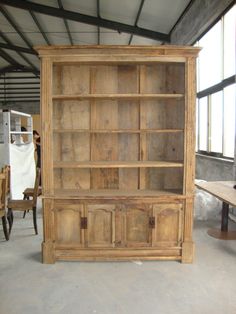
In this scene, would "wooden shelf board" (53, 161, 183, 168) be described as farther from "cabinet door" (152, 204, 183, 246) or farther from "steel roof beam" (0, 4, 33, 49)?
"steel roof beam" (0, 4, 33, 49)

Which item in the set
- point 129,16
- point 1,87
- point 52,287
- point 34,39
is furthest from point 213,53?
point 1,87

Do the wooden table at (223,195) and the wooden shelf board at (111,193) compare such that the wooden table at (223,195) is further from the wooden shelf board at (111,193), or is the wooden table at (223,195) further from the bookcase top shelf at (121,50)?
the bookcase top shelf at (121,50)

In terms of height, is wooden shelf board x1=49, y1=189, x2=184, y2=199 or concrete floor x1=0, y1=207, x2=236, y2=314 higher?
wooden shelf board x1=49, y1=189, x2=184, y2=199

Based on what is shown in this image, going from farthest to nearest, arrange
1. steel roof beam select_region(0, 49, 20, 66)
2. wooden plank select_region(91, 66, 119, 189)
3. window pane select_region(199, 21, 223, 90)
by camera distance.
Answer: steel roof beam select_region(0, 49, 20, 66), window pane select_region(199, 21, 223, 90), wooden plank select_region(91, 66, 119, 189)

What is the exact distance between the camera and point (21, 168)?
565 centimetres

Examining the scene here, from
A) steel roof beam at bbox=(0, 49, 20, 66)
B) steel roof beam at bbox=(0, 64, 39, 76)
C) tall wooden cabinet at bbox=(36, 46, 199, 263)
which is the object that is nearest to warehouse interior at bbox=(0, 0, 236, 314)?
tall wooden cabinet at bbox=(36, 46, 199, 263)

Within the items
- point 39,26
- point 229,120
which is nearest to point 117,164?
point 229,120

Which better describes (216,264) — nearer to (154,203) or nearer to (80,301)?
(154,203)

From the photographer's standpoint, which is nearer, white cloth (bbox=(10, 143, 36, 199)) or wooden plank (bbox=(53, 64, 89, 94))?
wooden plank (bbox=(53, 64, 89, 94))

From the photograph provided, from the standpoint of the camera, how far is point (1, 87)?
1391 cm

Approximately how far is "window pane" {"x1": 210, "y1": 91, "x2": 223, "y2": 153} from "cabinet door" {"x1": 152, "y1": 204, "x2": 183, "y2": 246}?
240cm

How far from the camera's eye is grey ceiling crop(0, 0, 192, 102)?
5.82 m

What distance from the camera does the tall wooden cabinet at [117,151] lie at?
2969 millimetres

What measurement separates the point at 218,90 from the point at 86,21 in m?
3.14
